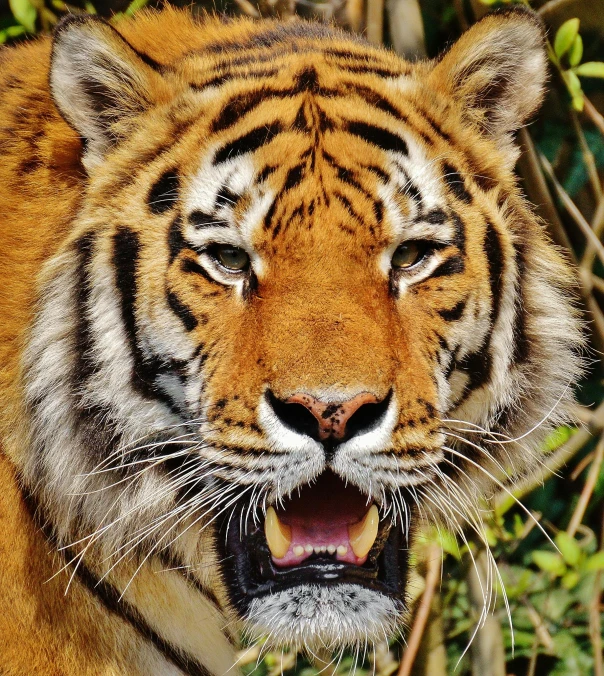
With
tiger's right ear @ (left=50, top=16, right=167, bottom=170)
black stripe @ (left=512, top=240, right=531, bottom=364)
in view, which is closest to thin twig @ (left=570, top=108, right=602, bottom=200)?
black stripe @ (left=512, top=240, right=531, bottom=364)

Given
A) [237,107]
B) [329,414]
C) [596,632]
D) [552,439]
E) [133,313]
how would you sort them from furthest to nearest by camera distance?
[596,632]
[552,439]
[237,107]
[133,313]
[329,414]

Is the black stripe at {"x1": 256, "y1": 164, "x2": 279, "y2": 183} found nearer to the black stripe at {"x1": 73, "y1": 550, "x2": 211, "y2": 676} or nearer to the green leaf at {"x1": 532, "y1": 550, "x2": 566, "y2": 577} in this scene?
the black stripe at {"x1": 73, "y1": 550, "x2": 211, "y2": 676}

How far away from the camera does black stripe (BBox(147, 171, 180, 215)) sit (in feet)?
5.16

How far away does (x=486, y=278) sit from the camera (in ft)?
5.29

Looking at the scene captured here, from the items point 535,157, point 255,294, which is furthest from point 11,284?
point 535,157

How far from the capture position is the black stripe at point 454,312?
5.10 ft

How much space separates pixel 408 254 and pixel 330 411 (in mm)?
352

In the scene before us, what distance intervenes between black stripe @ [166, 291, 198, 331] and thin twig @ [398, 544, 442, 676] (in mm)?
1158

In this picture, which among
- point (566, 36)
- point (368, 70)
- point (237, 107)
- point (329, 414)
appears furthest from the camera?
point (566, 36)

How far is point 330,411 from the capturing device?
51.1 inches

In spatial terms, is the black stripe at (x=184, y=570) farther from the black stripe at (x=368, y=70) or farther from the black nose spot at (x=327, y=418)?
the black stripe at (x=368, y=70)

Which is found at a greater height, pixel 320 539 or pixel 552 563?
pixel 320 539

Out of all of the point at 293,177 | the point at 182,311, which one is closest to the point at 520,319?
the point at 293,177

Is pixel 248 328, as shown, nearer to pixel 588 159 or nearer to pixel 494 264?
pixel 494 264
